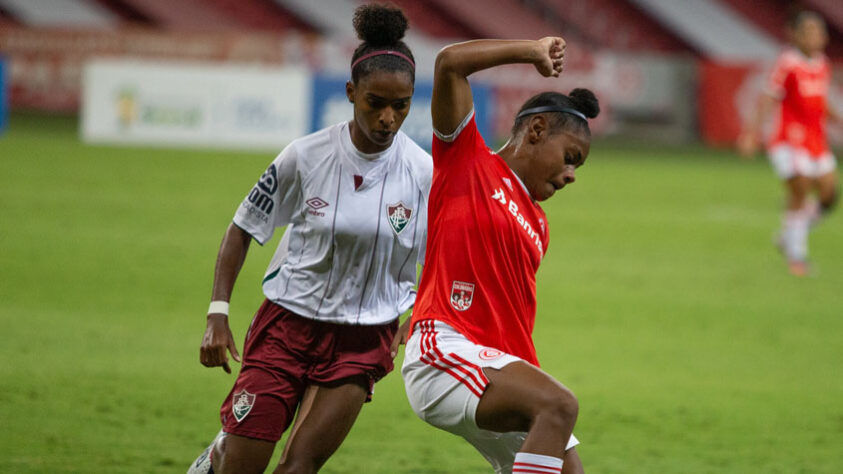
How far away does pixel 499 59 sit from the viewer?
4277 mm

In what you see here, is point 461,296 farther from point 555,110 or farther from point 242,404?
point 242,404

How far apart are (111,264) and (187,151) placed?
36.1 ft

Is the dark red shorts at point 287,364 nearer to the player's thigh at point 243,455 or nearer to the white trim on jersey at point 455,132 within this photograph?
the player's thigh at point 243,455

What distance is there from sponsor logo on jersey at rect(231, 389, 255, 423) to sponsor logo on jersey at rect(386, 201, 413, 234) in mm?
901

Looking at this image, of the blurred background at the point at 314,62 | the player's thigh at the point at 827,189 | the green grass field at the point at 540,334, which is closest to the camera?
the green grass field at the point at 540,334

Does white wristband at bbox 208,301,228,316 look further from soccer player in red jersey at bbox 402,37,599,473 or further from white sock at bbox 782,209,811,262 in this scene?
white sock at bbox 782,209,811,262

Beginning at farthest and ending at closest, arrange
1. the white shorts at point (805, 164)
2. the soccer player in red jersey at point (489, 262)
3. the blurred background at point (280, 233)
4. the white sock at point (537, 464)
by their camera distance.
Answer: the white shorts at point (805, 164), the blurred background at point (280, 233), the soccer player in red jersey at point (489, 262), the white sock at point (537, 464)

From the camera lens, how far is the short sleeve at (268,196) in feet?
16.1

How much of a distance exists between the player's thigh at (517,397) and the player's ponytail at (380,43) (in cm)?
130

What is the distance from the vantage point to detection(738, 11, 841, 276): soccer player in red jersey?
13109 millimetres

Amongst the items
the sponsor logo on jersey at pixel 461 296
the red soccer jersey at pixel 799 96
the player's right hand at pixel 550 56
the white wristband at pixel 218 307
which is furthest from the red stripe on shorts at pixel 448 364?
the red soccer jersey at pixel 799 96

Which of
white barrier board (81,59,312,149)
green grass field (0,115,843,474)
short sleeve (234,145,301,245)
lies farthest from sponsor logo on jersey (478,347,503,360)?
white barrier board (81,59,312,149)

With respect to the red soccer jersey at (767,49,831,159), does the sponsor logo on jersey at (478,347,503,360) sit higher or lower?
lower

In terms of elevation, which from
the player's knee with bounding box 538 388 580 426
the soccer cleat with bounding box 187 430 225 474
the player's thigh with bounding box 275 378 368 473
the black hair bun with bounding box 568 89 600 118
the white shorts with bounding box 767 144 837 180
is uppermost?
the white shorts with bounding box 767 144 837 180
